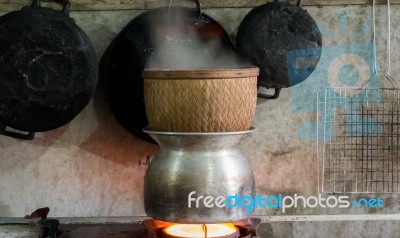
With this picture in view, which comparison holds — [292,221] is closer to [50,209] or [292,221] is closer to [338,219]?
[338,219]

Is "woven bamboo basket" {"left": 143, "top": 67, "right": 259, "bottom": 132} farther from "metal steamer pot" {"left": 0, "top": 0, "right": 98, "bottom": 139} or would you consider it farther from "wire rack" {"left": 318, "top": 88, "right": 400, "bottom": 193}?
"wire rack" {"left": 318, "top": 88, "right": 400, "bottom": 193}

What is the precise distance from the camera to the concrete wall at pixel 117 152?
2.98 meters

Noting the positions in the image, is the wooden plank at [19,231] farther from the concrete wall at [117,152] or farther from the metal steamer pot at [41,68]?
the metal steamer pot at [41,68]

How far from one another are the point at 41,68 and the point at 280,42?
41.3 inches

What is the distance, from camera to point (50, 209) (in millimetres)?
3014

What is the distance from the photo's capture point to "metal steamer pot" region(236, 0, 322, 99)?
270cm

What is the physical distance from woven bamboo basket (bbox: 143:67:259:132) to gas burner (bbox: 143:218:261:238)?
458 millimetres

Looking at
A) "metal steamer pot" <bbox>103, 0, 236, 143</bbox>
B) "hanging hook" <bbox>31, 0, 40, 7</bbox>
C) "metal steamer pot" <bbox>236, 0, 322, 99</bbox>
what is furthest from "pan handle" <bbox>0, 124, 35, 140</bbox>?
"metal steamer pot" <bbox>236, 0, 322, 99</bbox>

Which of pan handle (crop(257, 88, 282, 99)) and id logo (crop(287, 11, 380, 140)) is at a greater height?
id logo (crop(287, 11, 380, 140))

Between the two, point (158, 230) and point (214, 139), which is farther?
point (158, 230)

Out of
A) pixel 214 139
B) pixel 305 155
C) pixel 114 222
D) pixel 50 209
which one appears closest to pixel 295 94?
pixel 305 155

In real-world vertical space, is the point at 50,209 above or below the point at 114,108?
below

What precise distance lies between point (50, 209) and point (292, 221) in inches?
48.2

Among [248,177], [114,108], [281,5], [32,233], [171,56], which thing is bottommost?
[32,233]
